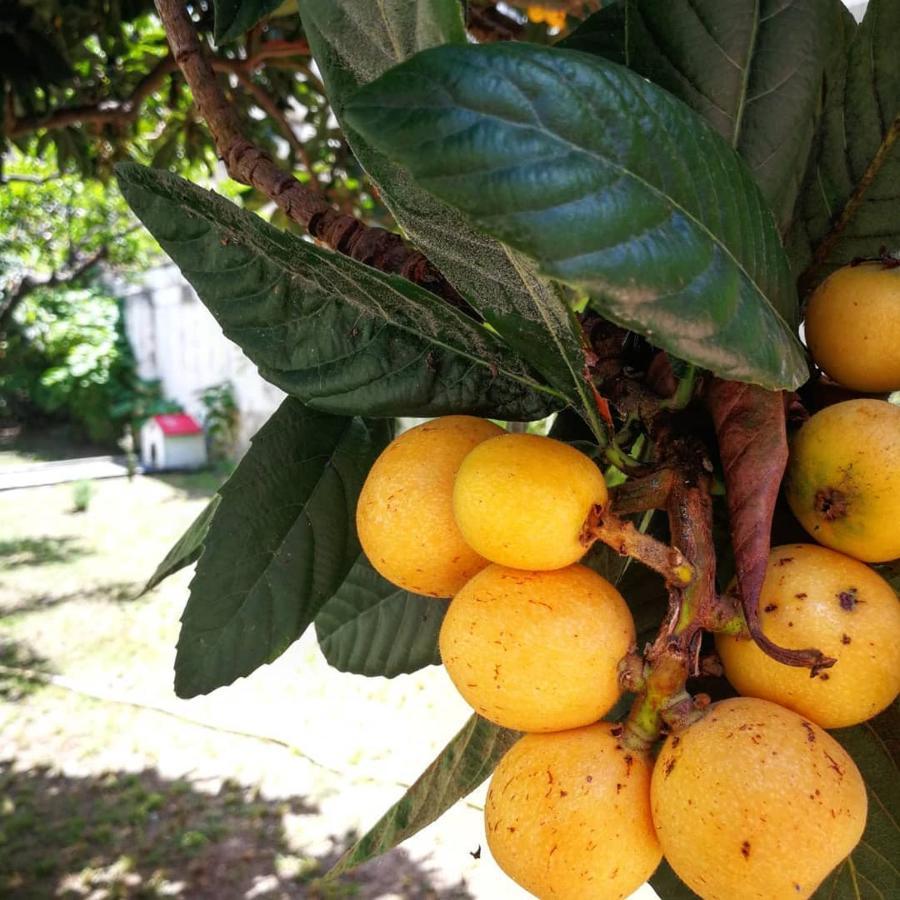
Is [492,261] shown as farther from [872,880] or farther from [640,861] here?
[872,880]

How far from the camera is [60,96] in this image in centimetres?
312

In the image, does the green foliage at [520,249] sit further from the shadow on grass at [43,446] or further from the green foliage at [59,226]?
the shadow on grass at [43,446]

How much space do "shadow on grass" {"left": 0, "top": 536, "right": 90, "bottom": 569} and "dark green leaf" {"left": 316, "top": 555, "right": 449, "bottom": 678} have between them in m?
8.15

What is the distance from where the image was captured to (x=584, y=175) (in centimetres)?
44

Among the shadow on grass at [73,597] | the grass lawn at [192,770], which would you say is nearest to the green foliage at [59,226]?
the shadow on grass at [73,597]

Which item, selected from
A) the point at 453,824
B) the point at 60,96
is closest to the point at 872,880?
the point at 60,96

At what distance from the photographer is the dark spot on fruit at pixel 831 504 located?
1.99 ft

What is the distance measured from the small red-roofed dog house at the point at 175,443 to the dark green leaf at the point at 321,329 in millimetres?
12146

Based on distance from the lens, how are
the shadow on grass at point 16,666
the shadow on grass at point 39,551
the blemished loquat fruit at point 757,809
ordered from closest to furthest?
the blemished loquat fruit at point 757,809
the shadow on grass at point 16,666
the shadow on grass at point 39,551

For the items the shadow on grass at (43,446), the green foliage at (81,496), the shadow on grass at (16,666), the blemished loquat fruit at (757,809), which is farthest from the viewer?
the shadow on grass at (43,446)

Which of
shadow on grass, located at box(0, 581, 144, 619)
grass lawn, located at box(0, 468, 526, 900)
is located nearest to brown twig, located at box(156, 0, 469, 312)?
grass lawn, located at box(0, 468, 526, 900)

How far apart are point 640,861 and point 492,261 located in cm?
41

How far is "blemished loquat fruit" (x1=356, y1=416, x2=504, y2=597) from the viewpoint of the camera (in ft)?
2.20

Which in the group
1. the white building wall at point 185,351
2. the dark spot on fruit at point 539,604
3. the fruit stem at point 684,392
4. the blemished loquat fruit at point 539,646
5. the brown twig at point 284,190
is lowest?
the white building wall at point 185,351
